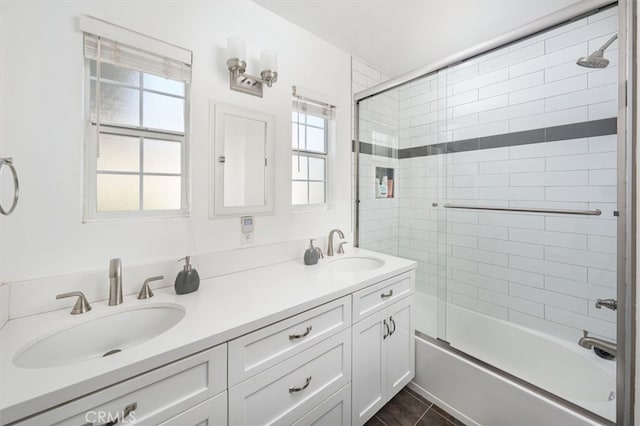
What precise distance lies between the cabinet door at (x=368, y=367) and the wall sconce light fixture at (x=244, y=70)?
147 cm

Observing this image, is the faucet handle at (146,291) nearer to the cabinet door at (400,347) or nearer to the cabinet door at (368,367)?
the cabinet door at (368,367)

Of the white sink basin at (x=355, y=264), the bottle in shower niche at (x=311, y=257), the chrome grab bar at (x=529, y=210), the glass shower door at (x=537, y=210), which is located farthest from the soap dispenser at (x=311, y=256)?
the chrome grab bar at (x=529, y=210)

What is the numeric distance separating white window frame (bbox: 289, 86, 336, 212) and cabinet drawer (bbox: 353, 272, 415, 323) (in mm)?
768

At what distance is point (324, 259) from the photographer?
1.80m

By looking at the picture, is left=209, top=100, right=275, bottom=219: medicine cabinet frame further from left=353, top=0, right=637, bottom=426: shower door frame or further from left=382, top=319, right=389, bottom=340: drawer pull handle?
left=353, top=0, right=637, bottom=426: shower door frame

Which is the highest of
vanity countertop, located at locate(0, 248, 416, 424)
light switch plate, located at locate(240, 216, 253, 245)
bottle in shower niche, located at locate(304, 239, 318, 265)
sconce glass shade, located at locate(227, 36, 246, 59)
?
sconce glass shade, located at locate(227, 36, 246, 59)

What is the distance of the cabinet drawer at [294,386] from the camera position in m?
0.90

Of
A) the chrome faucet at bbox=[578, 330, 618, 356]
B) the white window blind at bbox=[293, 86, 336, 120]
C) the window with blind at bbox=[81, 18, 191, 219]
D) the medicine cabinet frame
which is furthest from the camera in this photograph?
the white window blind at bbox=[293, 86, 336, 120]

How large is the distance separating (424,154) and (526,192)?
2.62 feet

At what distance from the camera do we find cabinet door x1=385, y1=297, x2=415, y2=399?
1.51 metres

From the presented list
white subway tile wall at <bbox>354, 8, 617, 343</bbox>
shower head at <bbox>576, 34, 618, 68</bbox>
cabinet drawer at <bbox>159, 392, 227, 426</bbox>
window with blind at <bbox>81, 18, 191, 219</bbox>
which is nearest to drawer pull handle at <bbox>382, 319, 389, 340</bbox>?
white subway tile wall at <bbox>354, 8, 617, 343</bbox>

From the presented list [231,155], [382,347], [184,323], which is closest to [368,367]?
[382,347]

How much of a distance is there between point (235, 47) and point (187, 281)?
4.06 feet

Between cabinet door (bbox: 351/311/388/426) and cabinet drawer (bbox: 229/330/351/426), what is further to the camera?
cabinet door (bbox: 351/311/388/426)
